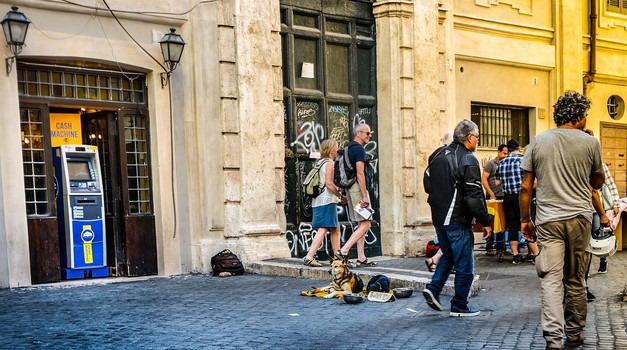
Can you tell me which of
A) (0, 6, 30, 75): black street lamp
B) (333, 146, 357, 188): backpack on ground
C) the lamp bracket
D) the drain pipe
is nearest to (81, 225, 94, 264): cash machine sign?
the lamp bracket

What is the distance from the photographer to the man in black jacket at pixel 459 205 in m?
7.57

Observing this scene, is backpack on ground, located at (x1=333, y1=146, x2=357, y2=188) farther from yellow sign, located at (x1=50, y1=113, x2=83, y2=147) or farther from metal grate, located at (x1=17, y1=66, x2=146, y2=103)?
yellow sign, located at (x1=50, y1=113, x2=83, y2=147)

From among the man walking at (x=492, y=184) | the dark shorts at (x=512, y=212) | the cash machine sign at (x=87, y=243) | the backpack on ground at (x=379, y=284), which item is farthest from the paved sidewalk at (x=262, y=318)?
the man walking at (x=492, y=184)

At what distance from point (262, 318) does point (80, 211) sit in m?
3.71

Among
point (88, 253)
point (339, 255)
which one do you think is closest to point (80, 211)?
point (88, 253)

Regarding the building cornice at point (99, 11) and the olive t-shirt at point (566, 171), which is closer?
the olive t-shirt at point (566, 171)

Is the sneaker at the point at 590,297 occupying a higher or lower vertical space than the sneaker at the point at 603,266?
higher

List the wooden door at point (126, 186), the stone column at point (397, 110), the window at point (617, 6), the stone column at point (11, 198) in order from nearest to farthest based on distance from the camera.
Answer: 1. the stone column at point (11, 198)
2. the wooden door at point (126, 186)
3. the stone column at point (397, 110)
4. the window at point (617, 6)

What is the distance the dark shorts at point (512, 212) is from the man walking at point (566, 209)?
5.85 m

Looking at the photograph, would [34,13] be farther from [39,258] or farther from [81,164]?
[39,258]

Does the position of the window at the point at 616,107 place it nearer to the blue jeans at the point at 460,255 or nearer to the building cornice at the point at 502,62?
the building cornice at the point at 502,62

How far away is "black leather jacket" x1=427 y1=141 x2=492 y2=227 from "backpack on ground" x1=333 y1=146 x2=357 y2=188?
3159 mm

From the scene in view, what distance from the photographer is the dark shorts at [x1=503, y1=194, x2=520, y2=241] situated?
12.2 m

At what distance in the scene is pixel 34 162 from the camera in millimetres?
10164
